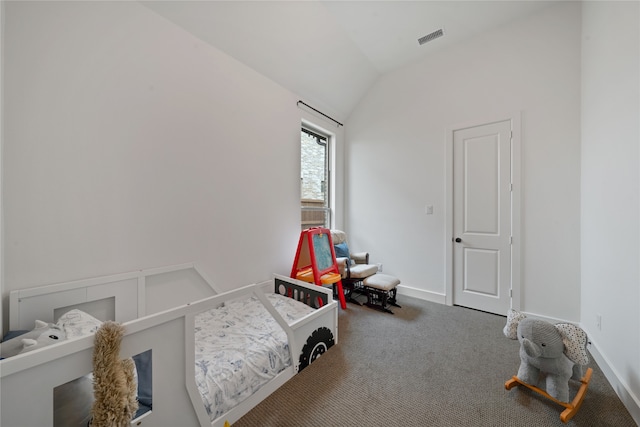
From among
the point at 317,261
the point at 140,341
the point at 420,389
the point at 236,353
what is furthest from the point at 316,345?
the point at 140,341

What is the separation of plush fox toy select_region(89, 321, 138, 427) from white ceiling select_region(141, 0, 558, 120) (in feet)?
7.54

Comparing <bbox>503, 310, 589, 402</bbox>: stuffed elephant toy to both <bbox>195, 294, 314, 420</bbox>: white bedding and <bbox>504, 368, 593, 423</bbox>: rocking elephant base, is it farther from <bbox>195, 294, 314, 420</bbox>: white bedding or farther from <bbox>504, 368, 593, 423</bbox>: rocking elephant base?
<bbox>195, 294, 314, 420</bbox>: white bedding

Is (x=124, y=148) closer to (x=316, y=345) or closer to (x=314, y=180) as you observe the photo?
(x=316, y=345)

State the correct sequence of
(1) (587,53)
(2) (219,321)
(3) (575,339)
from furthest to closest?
(1) (587,53), (2) (219,321), (3) (575,339)

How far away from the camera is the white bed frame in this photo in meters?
0.76

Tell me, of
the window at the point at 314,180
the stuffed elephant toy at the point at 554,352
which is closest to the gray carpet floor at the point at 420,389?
the stuffed elephant toy at the point at 554,352

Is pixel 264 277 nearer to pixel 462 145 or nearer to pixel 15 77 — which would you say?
pixel 15 77

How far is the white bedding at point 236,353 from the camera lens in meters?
1.28

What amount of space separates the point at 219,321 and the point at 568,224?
3.39 meters

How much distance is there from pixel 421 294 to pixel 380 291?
71 cm

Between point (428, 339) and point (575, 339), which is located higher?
point (575, 339)

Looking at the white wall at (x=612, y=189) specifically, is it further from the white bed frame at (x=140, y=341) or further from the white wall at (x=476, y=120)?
the white bed frame at (x=140, y=341)

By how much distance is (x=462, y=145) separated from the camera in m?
2.89

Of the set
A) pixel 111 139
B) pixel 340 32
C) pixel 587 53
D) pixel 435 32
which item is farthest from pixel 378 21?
pixel 111 139
